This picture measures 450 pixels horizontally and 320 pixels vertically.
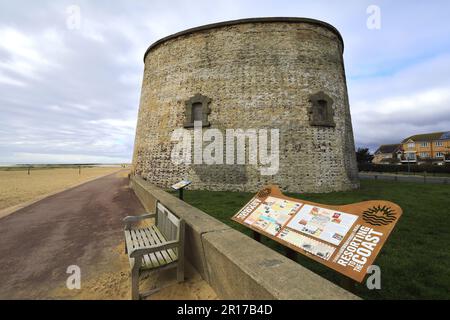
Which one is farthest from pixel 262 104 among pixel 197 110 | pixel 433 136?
pixel 433 136

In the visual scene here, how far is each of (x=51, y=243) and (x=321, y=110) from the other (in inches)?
491

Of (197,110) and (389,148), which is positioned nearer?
(197,110)

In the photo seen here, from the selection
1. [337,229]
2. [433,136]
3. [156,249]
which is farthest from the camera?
[433,136]

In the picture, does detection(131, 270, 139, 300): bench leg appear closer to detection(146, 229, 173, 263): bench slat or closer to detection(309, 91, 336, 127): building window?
detection(146, 229, 173, 263): bench slat

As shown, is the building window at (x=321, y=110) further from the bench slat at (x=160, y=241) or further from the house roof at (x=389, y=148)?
the house roof at (x=389, y=148)

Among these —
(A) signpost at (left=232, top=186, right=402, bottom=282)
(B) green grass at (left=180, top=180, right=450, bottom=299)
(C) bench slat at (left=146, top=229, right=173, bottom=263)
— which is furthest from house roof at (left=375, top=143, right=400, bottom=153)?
(C) bench slat at (left=146, top=229, right=173, bottom=263)

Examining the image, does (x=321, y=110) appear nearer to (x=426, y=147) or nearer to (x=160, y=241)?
(x=160, y=241)

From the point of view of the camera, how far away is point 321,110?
12.3 metres

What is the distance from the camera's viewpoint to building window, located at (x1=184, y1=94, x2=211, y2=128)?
40.5 feet

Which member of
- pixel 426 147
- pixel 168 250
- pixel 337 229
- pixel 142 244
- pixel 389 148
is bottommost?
pixel 168 250

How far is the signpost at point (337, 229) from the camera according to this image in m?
2.16

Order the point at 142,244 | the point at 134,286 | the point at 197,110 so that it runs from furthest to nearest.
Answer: the point at 197,110, the point at 142,244, the point at 134,286

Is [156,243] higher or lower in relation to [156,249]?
lower

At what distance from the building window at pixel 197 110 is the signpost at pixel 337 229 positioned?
31.7 feet
